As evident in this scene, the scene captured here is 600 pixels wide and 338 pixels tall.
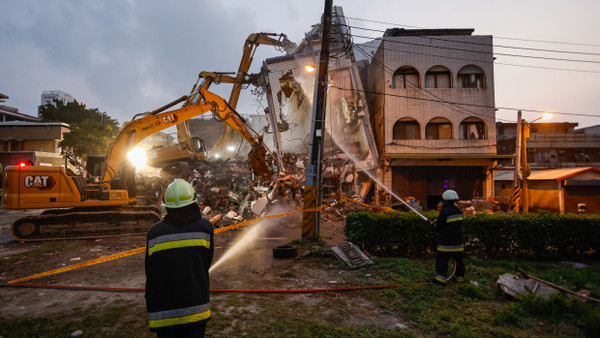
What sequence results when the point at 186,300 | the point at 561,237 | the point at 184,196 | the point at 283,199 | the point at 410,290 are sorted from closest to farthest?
the point at 186,300 < the point at 184,196 < the point at 410,290 < the point at 561,237 < the point at 283,199

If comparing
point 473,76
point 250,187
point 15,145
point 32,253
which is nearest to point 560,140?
point 473,76

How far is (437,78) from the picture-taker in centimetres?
1922

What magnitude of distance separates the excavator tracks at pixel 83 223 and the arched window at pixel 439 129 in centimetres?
1705

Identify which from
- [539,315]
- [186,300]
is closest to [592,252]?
[539,315]

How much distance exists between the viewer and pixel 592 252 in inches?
288

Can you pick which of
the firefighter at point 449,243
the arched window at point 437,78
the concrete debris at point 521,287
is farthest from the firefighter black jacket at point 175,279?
the arched window at point 437,78

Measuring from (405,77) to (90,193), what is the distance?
18.6 m

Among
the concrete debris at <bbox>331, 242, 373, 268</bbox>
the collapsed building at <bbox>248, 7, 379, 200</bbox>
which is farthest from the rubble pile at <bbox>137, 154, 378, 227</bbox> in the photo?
the concrete debris at <bbox>331, 242, 373, 268</bbox>

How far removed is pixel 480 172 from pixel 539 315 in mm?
17146

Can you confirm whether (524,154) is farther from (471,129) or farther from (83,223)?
(83,223)

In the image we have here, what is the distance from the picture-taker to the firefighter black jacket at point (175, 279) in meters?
2.32

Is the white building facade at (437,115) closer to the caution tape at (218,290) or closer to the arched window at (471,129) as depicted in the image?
the arched window at (471,129)

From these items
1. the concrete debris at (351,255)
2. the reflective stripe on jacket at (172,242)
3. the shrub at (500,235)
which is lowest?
the concrete debris at (351,255)

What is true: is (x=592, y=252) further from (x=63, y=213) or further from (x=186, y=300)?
(x=63, y=213)
